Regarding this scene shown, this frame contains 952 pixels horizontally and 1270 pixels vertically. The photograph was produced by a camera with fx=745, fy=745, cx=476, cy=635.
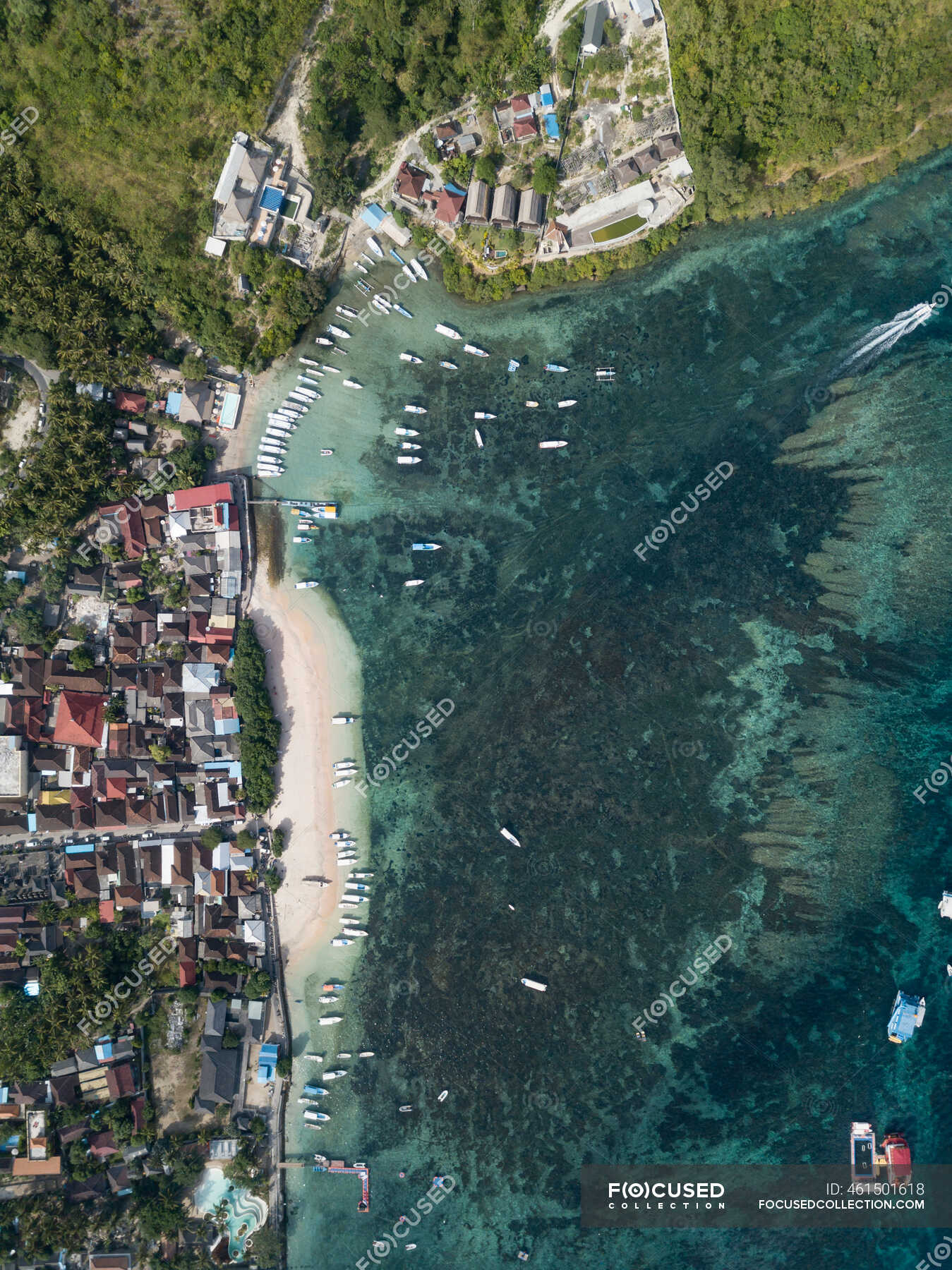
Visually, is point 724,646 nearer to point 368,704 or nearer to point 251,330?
point 368,704

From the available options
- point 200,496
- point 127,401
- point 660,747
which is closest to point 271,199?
point 127,401

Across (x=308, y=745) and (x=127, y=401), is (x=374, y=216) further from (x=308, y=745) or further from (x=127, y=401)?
(x=308, y=745)

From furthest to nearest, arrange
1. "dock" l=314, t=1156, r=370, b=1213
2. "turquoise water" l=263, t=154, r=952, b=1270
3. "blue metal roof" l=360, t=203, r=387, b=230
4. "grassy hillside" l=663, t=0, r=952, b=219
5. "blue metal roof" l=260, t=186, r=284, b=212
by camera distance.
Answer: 1. "blue metal roof" l=360, t=203, r=387, b=230
2. "blue metal roof" l=260, t=186, r=284, b=212
3. "dock" l=314, t=1156, r=370, b=1213
4. "turquoise water" l=263, t=154, r=952, b=1270
5. "grassy hillside" l=663, t=0, r=952, b=219

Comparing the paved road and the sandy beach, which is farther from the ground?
the paved road

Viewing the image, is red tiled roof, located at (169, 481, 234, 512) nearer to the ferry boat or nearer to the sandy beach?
the sandy beach

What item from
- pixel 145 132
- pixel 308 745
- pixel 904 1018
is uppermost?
pixel 145 132

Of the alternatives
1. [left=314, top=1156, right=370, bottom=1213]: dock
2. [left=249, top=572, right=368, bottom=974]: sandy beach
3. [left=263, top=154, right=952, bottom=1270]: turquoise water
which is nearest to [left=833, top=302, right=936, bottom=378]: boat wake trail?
[left=263, top=154, right=952, bottom=1270]: turquoise water
